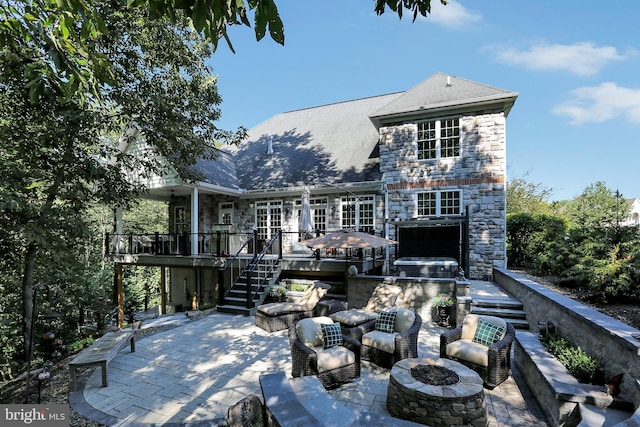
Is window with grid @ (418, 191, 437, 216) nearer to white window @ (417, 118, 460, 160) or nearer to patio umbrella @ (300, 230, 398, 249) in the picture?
white window @ (417, 118, 460, 160)

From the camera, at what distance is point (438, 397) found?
12.0ft

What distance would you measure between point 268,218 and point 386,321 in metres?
9.84

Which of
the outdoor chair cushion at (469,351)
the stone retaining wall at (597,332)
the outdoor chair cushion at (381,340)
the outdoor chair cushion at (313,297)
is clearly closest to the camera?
the stone retaining wall at (597,332)

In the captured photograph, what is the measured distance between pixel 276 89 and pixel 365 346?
639 inches

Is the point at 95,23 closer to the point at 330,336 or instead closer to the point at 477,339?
the point at 330,336

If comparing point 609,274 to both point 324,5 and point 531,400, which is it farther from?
point 324,5

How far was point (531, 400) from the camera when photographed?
4.46 m

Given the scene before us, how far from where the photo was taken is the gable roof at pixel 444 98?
11.1 meters

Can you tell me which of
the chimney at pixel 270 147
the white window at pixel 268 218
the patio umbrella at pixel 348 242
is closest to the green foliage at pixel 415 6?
the patio umbrella at pixel 348 242

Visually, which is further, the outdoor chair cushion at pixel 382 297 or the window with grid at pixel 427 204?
the window with grid at pixel 427 204

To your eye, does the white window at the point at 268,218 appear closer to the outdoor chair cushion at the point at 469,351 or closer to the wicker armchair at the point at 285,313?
the wicker armchair at the point at 285,313

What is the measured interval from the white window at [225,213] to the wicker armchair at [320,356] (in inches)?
446

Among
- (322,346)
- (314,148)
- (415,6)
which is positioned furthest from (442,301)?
(314,148)

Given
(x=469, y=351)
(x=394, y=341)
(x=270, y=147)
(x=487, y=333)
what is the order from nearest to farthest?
(x=469, y=351) < (x=487, y=333) < (x=394, y=341) < (x=270, y=147)
